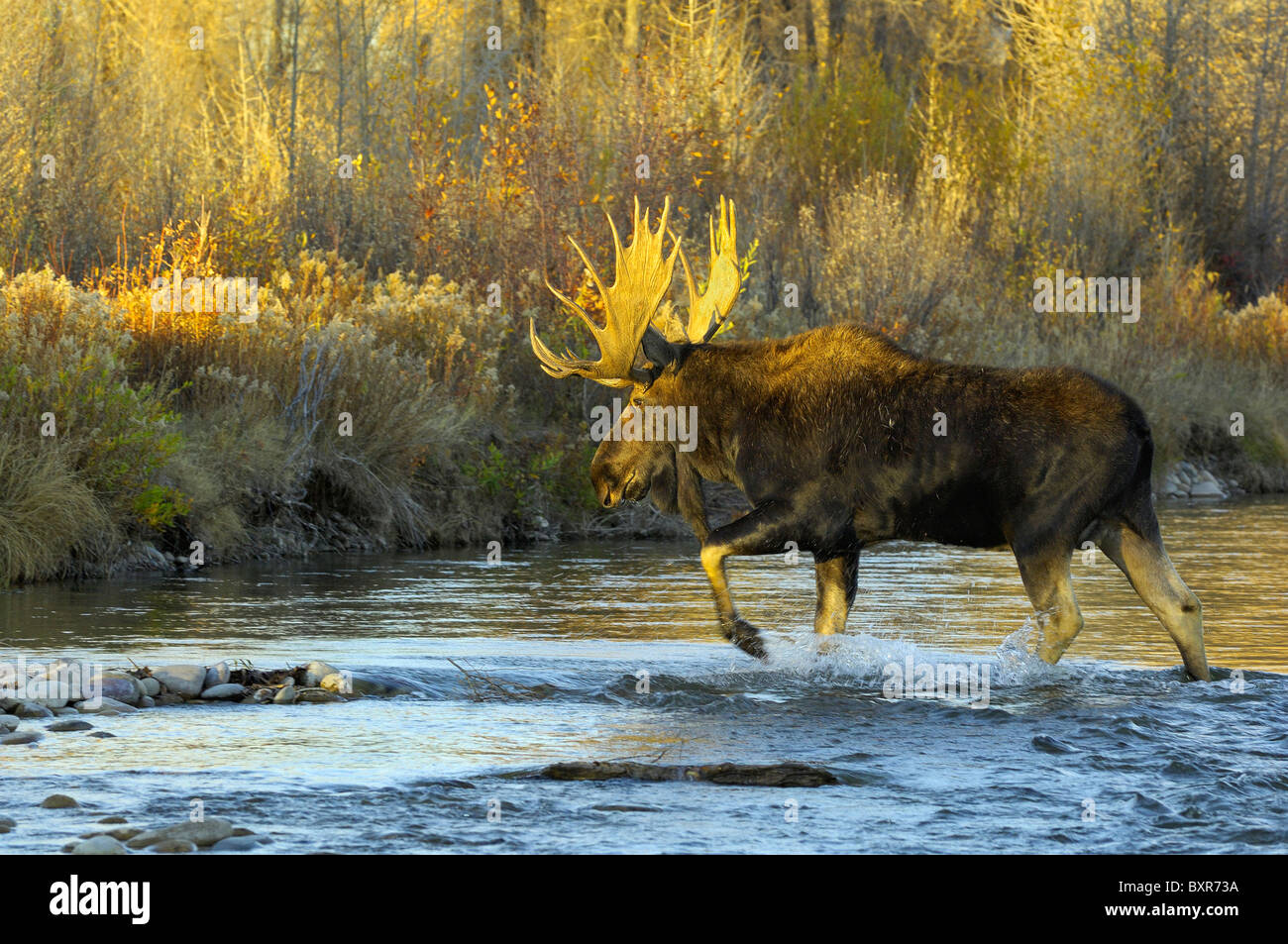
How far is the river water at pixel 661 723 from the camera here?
7.03 meters

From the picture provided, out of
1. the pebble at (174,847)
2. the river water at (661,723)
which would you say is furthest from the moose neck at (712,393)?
the pebble at (174,847)

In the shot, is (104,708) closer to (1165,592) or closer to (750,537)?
(750,537)

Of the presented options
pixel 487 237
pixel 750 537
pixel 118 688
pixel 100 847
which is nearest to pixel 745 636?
pixel 750 537

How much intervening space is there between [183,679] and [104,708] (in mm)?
584

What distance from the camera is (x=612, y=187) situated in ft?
82.3

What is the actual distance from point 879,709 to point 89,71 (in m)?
19.8

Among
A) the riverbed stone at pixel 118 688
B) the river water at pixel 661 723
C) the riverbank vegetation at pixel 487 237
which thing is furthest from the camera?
the riverbank vegetation at pixel 487 237

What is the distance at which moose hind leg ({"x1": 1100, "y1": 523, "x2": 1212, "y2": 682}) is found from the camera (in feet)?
33.3

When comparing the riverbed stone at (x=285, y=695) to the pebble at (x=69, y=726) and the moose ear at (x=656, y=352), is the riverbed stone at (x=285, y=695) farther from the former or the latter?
the moose ear at (x=656, y=352)

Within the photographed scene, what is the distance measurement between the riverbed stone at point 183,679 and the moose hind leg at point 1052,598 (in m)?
4.30

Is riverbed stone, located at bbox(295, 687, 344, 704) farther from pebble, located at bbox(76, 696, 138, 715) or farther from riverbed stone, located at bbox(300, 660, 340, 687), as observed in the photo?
pebble, located at bbox(76, 696, 138, 715)

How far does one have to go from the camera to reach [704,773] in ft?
25.8

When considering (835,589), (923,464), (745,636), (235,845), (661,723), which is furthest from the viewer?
(835,589)
